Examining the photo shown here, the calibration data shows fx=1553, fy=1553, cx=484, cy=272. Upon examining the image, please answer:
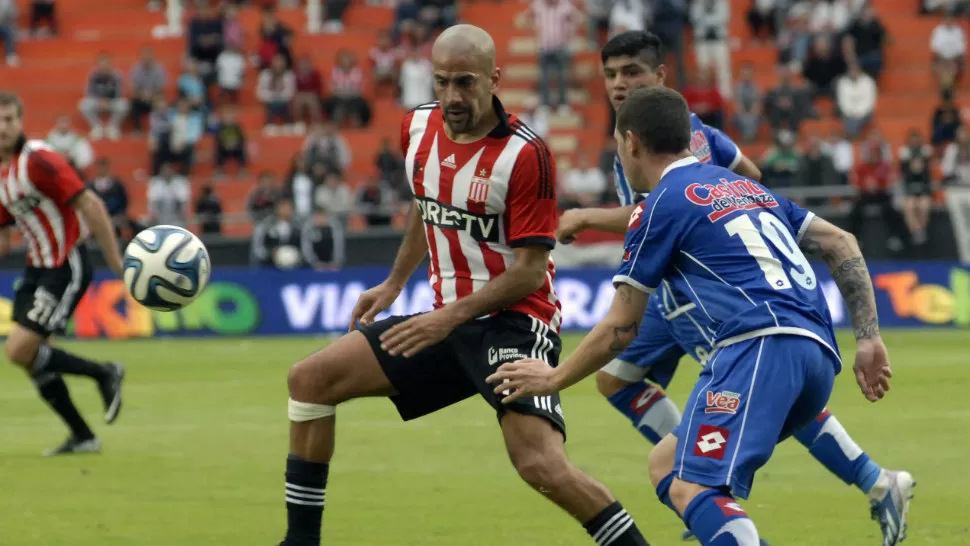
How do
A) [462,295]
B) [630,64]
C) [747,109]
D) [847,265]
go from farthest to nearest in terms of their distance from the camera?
[747,109]
[630,64]
[462,295]
[847,265]

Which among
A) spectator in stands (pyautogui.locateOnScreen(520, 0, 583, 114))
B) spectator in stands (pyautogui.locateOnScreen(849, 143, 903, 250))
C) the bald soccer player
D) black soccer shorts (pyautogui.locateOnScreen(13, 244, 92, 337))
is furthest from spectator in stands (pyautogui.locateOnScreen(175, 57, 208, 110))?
the bald soccer player

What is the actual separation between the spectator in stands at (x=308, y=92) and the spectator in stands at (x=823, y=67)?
8.33 meters

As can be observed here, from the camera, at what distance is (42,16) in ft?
101

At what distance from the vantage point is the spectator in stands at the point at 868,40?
26094 millimetres

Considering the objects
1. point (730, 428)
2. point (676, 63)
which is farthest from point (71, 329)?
point (730, 428)

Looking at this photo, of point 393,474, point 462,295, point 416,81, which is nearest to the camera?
point 462,295

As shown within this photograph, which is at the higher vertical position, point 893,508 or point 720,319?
point 720,319

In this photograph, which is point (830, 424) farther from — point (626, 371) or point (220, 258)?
point (220, 258)

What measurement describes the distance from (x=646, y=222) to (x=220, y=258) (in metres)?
18.2

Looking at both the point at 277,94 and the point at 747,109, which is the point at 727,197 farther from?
the point at 277,94

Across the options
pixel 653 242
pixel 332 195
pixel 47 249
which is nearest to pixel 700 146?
pixel 653 242

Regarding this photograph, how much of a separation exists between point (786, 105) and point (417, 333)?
19344mm

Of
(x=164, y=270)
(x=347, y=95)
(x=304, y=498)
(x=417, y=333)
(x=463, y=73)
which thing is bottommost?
(x=347, y=95)

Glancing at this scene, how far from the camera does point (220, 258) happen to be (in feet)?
75.9
